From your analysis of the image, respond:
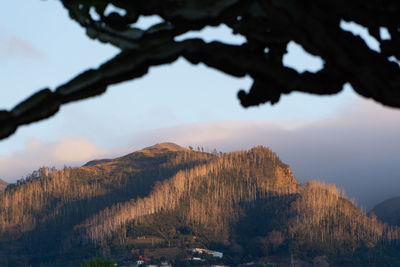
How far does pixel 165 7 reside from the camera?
6.84 metres

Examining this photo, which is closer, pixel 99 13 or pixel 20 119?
pixel 20 119

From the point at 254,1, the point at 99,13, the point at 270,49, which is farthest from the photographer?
the point at 99,13

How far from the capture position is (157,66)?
705 cm

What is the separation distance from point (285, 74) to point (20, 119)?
3.69 metres

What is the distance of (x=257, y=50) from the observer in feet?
25.6

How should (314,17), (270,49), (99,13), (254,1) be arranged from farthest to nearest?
1. (99,13)
2. (270,49)
3. (254,1)
4. (314,17)

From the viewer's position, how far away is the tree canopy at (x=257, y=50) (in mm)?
6355

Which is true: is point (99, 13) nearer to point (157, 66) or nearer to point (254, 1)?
point (157, 66)

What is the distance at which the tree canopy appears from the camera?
6.36 metres

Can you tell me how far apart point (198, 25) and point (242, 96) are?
168cm

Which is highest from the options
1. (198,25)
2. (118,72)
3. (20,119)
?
(198,25)

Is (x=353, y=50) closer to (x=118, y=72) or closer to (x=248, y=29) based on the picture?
(x=248, y=29)

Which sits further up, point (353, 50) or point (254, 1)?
point (254, 1)

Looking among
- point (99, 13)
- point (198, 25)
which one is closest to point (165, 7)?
point (198, 25)
